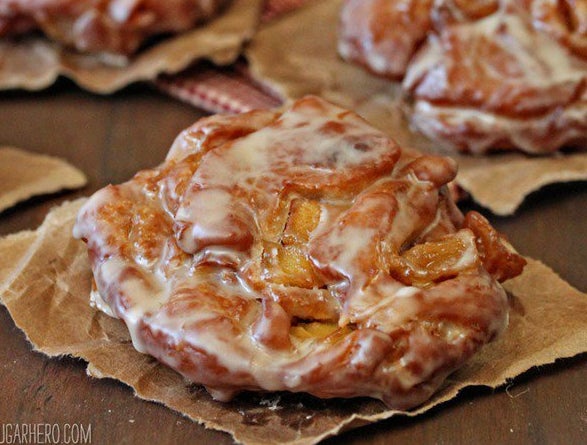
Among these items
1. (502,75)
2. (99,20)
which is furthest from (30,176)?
(502,75)

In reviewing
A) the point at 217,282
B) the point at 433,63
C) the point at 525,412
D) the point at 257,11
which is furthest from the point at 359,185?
the point at 257,11

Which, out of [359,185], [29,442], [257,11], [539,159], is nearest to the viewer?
[29,442]

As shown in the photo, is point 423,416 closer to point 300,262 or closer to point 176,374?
point 300,262

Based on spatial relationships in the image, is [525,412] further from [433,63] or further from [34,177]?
[34,177]

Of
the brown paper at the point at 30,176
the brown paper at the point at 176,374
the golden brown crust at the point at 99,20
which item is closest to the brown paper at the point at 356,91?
the golden brown crust at the point at 99,20

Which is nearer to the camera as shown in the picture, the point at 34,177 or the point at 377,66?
the point at 34,177

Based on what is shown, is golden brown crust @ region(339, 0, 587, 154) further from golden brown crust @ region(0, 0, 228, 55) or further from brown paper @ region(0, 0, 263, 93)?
golden brown crust @ region(0, 0, 228, 55)
